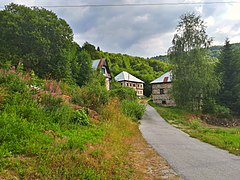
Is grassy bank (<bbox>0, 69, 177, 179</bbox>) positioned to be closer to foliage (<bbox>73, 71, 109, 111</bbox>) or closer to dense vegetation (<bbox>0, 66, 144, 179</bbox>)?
dense vegetation (<bbox>0, 66, 144, 179</bbox>)

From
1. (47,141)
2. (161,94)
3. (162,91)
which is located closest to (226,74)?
(162,91)

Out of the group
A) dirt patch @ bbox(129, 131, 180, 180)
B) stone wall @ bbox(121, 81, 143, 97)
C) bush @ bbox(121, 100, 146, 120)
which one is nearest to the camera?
dirt patch @ bbox(129, 131, 180, 180)

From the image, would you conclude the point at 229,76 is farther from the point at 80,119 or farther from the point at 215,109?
the point at 80,119

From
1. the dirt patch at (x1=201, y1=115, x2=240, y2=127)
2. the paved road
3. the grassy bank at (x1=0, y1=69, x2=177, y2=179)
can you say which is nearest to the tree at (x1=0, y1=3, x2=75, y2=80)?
the grassy bank at (x1=0, y1=69, x2=177, y2=179)

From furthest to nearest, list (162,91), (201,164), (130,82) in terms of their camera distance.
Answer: (130,82)
(162,91)
(201,164)

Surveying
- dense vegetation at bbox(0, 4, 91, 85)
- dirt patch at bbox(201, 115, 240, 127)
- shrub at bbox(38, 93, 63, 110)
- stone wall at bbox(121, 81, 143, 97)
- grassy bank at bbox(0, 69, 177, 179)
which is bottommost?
dirt patch at bbox(201, 115, 240, 127)

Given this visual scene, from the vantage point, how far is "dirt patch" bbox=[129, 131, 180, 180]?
5.38 metres

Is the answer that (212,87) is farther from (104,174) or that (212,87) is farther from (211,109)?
(104,174)

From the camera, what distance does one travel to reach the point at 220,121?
2817cm

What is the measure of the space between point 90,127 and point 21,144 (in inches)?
141

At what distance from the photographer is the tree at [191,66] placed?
87.4 ft

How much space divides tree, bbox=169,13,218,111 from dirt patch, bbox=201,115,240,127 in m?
1.97

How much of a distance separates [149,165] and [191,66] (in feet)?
73.2

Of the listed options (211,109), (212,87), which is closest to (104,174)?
(212,87)
